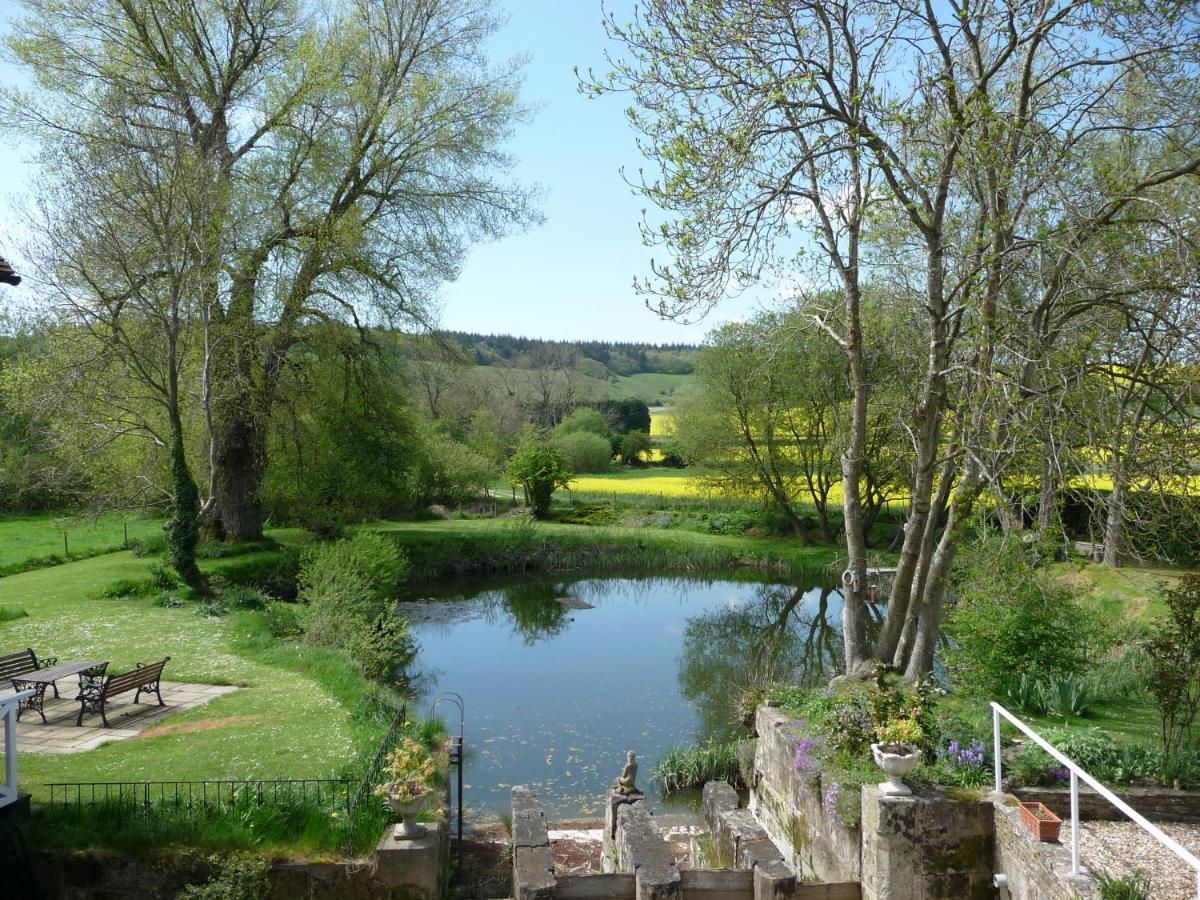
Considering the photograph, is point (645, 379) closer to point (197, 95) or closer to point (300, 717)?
point (197, 95)

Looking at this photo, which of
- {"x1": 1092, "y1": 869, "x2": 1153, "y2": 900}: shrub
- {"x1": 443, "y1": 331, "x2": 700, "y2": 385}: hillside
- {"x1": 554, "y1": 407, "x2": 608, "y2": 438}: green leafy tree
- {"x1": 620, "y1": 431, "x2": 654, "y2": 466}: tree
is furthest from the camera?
{"x1": 443, "y1": 331, "x2": 700, "y2": 385}: hillside

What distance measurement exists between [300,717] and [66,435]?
1154 cm

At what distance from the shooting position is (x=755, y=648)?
20422mm

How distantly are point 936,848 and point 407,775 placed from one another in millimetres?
4519

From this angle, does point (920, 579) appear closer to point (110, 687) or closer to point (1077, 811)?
point (1077, 811)

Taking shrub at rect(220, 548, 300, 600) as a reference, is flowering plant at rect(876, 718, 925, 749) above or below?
above

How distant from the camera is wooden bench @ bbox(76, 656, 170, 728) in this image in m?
10.8

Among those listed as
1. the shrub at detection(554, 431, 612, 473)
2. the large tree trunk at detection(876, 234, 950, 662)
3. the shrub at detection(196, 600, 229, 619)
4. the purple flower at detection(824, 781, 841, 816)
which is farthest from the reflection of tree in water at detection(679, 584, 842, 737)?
the shrub at detection(554, 431, 612, 473)

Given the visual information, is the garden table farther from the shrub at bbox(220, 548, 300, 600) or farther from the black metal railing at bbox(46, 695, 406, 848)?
the shrub at bbox(220, 548, 300, 600)

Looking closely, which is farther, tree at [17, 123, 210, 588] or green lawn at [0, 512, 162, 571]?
green lawn at [0, 512, 162, 571]

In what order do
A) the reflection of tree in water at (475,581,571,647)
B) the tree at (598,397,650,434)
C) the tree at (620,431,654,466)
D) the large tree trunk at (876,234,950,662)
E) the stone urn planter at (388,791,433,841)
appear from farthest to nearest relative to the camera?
the tree at (598,397,650,434) < the tree at (620,431,654,466) < the reflection of tree in water at (475,581,571,647) < the large tree trunk at (876,234,950,662) < the stone urn planter at (388,791,433,841)

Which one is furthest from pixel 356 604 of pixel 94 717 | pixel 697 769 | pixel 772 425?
pixel 772 425

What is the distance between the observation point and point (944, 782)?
7.42 meters

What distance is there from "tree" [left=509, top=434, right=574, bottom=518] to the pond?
8.57 m
